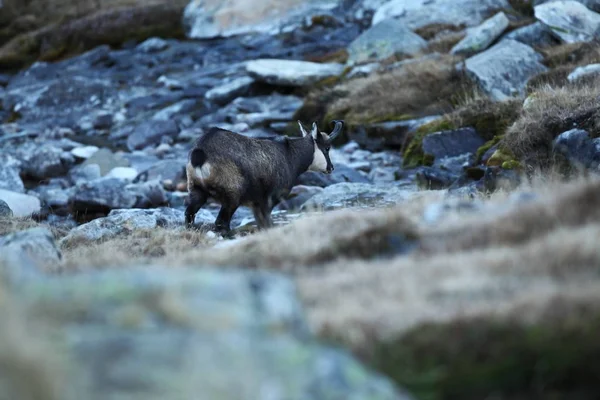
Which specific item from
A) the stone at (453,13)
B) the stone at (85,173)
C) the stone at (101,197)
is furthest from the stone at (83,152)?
the stone at (453,13)

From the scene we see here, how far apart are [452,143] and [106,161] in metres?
9.17

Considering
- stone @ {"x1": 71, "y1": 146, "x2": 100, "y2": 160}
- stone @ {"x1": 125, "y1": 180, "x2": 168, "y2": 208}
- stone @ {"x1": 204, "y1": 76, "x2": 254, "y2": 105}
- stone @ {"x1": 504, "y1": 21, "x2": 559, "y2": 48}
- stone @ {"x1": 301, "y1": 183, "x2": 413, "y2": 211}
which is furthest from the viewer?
stone @ {"x1": 204, "y1": 76, "x2": 254, "y2": 105}

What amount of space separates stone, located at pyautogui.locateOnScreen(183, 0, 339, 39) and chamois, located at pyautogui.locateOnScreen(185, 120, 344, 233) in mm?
25647

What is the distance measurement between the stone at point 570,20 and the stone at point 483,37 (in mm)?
1000

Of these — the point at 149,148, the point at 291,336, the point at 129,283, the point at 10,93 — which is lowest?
the point at 10,93

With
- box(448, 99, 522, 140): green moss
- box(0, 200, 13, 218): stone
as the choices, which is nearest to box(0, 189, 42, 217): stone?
box(0, 200, 13, 218): stone

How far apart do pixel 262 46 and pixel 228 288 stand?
32.9 m

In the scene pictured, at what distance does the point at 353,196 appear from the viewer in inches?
555

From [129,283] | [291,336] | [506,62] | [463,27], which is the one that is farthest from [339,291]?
[463,27]

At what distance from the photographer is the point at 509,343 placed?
13.7 feet

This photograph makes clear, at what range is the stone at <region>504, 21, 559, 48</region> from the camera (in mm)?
21062

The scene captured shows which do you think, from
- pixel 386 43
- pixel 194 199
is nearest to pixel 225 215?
pixel 194 199

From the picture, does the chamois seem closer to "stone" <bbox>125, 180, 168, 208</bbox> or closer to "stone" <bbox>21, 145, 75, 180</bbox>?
"stone" <bbox>125, 180, 168, 208</bbox>

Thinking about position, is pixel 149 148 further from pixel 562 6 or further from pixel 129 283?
pixel 129 283
